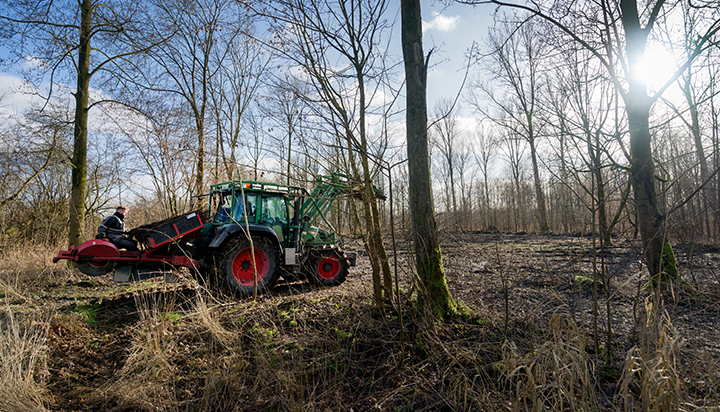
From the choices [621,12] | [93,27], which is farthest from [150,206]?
[621,12]

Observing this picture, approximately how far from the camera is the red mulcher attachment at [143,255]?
535 centimetres

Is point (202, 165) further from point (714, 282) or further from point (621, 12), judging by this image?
point (714, 282)

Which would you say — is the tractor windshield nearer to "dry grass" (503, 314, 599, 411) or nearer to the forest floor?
the forest floor

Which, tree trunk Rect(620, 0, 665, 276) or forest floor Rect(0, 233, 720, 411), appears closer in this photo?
forest floor Rect(0, 233, 720, 411)

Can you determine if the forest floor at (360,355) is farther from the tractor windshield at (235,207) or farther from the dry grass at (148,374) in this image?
Answer: the tractor windshield at (235,207)

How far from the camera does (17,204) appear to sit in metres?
11.4

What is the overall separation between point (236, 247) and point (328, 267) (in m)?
2.10

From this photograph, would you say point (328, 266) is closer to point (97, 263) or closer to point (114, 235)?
point (114, 235)

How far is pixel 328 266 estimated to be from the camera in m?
7.38

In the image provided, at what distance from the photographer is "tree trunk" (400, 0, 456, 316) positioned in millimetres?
3768

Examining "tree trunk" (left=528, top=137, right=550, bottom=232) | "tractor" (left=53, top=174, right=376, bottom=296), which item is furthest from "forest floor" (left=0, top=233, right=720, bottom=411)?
"tree trunk" (left=528, top=137, right=550, bottom=232)

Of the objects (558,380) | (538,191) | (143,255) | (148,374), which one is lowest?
(148,374)

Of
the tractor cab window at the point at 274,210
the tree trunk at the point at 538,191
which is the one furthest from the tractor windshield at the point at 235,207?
the tree trunk at the point at 538,191

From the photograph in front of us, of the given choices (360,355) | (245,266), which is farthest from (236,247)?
(360,355)
